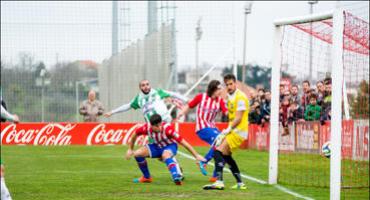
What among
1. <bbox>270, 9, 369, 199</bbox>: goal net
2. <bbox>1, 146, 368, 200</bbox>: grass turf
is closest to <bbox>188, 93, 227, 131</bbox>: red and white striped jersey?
<bbox>1, 146, 368, 200</bbox>: grass turf

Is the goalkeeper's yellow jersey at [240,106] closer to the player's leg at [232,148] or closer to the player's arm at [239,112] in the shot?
the player's arm at [239,112]

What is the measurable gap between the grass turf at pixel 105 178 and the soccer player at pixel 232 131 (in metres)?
0.29

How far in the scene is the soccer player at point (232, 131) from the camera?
46.0 feet

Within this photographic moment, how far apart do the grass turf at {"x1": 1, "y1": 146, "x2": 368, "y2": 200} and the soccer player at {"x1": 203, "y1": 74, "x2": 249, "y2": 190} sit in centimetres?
29

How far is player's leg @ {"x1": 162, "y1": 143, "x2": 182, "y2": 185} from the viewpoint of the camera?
49.1 feet

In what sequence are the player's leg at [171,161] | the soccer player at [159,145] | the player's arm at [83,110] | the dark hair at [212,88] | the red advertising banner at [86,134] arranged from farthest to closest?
1. the player's arm at [83,110]
2. the red advertising banner at [86,134]
3. the dark hair at [212,88]
4. the soccer player at [159,145]
5. the player's leg at [171,161]

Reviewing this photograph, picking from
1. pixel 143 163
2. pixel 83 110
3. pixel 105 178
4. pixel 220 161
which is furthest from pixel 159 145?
pixel 83 110

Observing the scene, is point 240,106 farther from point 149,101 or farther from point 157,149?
point 149,101

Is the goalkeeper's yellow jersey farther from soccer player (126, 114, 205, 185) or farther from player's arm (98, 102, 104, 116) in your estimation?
player's arm (98, 102, 104, 116)

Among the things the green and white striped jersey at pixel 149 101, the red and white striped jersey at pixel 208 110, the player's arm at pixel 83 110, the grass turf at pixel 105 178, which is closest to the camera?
the grass turf at pixel 105 178

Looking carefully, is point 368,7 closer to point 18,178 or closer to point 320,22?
point 320,22

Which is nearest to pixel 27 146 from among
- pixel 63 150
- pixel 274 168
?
pixel 63 150

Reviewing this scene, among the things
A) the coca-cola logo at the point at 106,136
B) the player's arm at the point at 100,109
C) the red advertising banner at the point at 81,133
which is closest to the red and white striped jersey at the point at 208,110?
the red advertising banner at the point at 81,133

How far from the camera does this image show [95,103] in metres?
29.7
